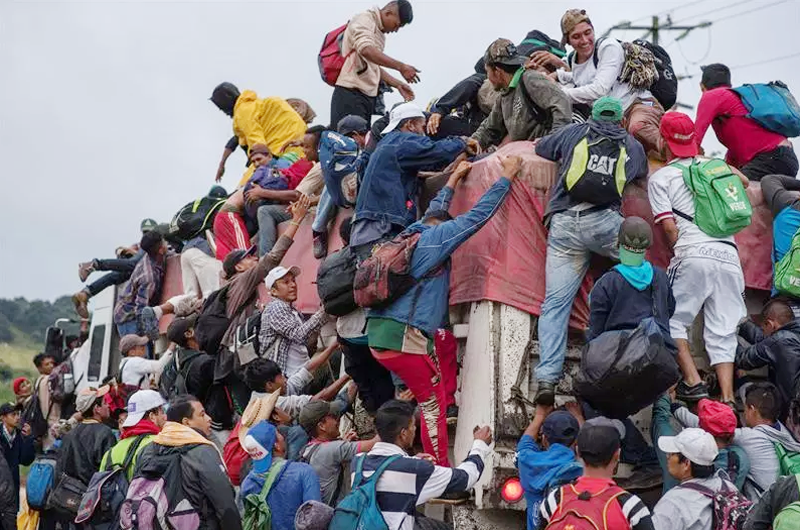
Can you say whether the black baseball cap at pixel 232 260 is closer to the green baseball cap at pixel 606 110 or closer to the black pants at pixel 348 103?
the black pants at pixel 348 103

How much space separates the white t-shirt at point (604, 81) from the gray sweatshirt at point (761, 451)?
10.3ft

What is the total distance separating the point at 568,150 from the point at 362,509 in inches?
116

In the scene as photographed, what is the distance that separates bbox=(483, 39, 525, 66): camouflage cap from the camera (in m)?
9.38

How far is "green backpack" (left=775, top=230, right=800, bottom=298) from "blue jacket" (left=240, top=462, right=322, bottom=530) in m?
3.62

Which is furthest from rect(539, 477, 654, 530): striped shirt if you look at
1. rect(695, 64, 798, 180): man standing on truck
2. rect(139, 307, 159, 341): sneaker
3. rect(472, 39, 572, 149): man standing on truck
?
rect(139, 307, 159, 341): sneaker

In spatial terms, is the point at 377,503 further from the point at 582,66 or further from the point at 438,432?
the point at 582,66

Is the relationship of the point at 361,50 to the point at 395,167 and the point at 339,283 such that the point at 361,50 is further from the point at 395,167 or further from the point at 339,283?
the point at 339,283

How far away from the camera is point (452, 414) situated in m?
8.71

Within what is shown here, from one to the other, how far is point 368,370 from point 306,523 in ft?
7.33

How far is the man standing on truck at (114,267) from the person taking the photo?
15.8 meters

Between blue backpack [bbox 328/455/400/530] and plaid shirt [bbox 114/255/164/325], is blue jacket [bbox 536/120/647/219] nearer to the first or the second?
blue backpack [bbox 328/455/400/530]

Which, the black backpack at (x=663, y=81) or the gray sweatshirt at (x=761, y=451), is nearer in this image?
the gray sweatshirt at (x=761, y=451)

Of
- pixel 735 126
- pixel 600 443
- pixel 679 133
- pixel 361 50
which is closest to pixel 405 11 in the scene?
pixel 361 50

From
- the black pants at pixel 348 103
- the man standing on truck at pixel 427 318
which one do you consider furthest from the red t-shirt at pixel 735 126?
the black pants at pixel 348 103
